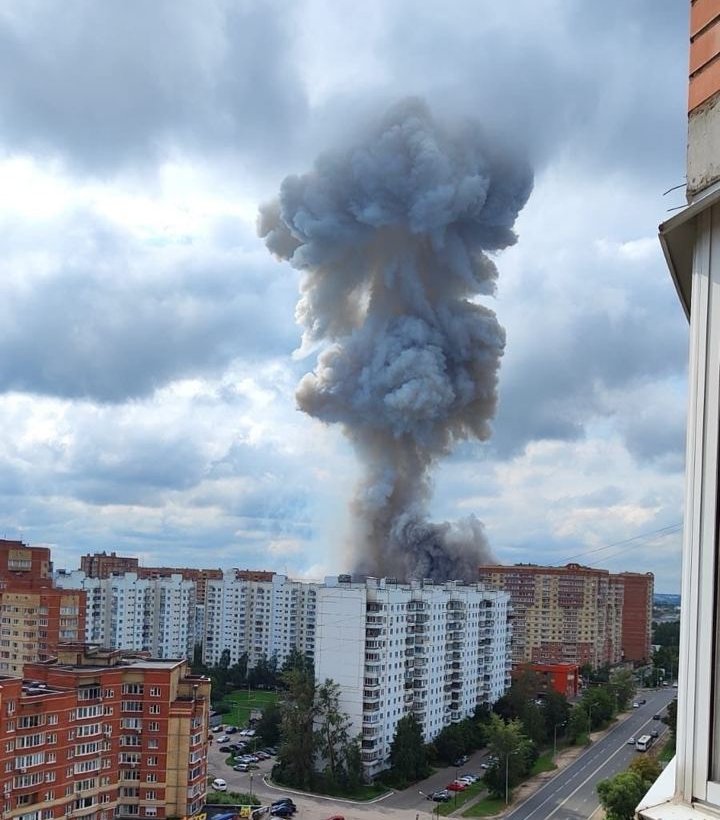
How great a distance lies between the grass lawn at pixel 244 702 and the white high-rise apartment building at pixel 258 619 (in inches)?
118

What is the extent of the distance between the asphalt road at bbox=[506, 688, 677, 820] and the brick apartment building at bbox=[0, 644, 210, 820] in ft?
23.7

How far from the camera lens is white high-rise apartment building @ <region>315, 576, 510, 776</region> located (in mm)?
22797

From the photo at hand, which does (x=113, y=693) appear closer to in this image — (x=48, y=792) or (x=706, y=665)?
(x=48, y=792)

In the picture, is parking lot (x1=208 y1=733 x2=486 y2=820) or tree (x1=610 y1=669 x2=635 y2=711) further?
tree (x1=610 y1=669 x2=635 y2=711)

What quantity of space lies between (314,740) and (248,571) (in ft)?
78.4

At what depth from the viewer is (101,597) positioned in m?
35.8

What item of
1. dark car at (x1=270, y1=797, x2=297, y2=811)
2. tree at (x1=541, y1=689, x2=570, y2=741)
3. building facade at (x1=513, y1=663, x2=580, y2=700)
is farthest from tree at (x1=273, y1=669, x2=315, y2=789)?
building facade at (x1=513, y1=663, x2=580, y2=700)

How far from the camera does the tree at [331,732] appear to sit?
22.0 metres

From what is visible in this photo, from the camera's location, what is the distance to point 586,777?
76.9 ft

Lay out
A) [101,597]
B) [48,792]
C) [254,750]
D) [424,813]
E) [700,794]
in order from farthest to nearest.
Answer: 1. [101,597]
2. [254,750]
3. [424,813]
4. [48,792]
5. [700,794]

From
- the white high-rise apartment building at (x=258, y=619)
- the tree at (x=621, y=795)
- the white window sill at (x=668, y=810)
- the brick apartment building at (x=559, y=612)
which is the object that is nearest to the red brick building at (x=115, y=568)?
the white high-rise apartment building at (x=258, y=619)

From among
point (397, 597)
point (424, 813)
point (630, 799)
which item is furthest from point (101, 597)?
point (630, 799)

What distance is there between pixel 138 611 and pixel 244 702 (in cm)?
600

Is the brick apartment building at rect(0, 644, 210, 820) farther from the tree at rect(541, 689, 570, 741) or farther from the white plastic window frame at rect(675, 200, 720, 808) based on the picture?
the white plastic window frame at rect(675, 200, 720, 808)
